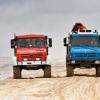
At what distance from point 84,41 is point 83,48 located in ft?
1.58

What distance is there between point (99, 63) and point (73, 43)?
7.24ft

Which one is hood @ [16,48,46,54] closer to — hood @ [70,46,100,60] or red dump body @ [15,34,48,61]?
red dump body @ [15,34,48,61]

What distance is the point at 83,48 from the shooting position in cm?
3703

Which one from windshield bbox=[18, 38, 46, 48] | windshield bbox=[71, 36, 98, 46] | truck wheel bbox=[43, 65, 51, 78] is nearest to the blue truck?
windshield bbox=[71, 36, 98, 46]

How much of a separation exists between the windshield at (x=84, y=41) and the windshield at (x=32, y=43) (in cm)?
209

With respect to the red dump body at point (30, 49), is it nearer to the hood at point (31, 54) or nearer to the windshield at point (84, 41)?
the hood at point (31, 54)

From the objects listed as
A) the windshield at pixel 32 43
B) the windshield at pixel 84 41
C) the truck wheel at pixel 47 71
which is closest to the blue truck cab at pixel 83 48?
the windshield at pixel 84 41

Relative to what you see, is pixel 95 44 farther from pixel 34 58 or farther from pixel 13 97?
pixel 13 97

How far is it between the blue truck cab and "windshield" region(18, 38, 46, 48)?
1.67m

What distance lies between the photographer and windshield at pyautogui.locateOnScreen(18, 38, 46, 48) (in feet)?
119

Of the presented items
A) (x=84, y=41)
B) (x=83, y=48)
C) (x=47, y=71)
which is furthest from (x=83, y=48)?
(x=47, y=71)

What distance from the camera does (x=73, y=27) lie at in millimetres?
42031

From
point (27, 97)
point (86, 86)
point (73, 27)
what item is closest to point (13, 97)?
point (27, 97)

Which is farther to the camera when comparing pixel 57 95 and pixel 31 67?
pixel 31 67
